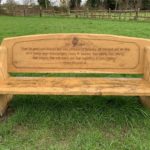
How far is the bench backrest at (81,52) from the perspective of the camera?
159 inches

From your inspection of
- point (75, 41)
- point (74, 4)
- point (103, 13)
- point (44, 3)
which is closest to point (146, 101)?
point (75, 41)

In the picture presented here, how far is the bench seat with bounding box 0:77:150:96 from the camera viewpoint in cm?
347

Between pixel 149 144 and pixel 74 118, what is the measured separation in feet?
2.95

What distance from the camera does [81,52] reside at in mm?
4066

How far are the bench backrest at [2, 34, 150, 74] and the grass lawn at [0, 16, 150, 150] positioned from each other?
0.42m

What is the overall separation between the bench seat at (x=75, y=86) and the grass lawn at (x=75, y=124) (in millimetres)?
338

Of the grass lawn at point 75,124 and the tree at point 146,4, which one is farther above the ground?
the grass lawn at point 75,124

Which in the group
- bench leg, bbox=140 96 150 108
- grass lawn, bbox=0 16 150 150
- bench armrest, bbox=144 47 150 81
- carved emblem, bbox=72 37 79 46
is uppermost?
carved emblem, bbox=72 37 79 46

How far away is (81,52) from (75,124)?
900 mm

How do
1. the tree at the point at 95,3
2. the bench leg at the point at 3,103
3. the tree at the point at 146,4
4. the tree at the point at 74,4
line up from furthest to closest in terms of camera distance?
the tree at the point at 146,4
the tree at the point at 95,3
the tree at the point at 74,4
the bench leg at the point at 3,103

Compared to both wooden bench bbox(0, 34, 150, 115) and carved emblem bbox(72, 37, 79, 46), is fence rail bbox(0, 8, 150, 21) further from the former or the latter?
carved emblem bbox(72, 37, 79, 46)

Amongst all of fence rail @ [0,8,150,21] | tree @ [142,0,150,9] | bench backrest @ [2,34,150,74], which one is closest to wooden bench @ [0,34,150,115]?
bench backrest @ [2,34,150,74]

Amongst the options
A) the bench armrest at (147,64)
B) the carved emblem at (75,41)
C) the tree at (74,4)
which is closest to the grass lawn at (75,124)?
the bench armrest at (147,64)

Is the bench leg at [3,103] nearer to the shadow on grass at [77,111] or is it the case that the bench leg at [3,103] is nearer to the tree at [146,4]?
the shadow on grass at [77,111]
